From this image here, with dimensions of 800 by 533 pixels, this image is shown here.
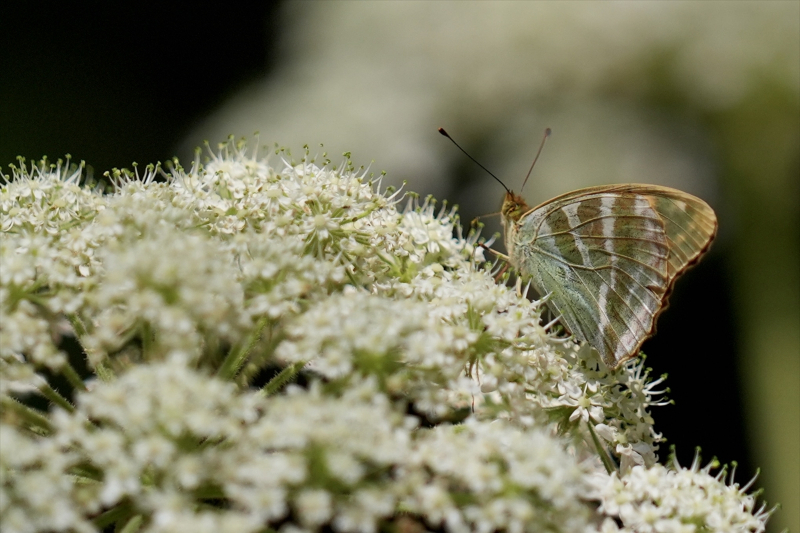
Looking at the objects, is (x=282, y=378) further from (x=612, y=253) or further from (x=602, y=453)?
(x=612, y=253)

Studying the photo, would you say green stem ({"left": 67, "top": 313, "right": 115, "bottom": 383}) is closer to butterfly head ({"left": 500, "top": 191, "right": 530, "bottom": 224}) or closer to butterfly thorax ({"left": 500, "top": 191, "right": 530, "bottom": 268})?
butterfly thorax ({"left": 500, "top": 191, "right": 530, "bottom": 268})

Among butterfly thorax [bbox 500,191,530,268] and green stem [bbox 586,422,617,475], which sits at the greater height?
butterfly thorax [bbox 500,191,530,268]

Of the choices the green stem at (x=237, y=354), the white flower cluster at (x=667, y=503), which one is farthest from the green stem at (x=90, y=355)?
the white flower cluster at (x=667, y=503)

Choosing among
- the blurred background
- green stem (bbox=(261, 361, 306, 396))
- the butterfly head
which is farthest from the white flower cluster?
the blurred background

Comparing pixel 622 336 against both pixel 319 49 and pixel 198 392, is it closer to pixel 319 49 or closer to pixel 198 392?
pixel 198 392

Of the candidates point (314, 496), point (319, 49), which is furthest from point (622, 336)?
point (319, 49)

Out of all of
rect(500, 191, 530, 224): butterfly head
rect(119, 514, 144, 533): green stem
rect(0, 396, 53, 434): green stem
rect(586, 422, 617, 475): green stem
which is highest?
rect(500, 191, 530, 224): butterfly head
